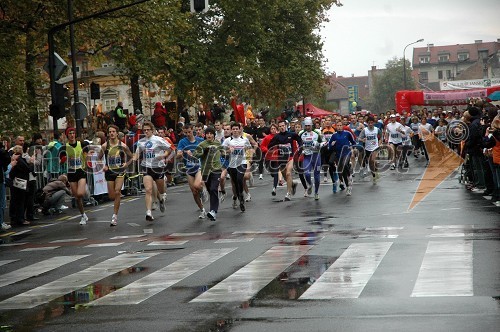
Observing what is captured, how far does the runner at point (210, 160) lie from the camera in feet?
65.7

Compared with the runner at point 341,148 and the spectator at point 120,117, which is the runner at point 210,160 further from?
the spectator at point 120,117

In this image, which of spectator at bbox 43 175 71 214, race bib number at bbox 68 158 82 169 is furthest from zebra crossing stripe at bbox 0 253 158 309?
spectator at bbox 43 175 71 214

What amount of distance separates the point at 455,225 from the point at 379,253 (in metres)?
3.49

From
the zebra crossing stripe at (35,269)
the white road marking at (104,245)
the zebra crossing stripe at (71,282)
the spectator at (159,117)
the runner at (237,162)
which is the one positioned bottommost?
the white road marking at (104,245)

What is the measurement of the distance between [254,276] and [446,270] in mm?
2124

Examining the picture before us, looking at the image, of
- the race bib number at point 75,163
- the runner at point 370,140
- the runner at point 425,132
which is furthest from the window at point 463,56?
the race bib number at point 75,163

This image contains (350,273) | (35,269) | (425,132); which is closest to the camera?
(350,273)

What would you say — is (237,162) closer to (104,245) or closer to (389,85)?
(104,245)

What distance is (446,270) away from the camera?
11.2m

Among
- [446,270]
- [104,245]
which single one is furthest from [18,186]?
[446,270]

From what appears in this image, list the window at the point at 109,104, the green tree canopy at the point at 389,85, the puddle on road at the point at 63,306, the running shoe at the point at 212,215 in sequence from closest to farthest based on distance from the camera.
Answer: the puddle on road at the point at 63,306
the running shoe at the point at 212,215
the window at the point at 109,104
the green tree canopy at the point at 389,85

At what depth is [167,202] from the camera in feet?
81.7

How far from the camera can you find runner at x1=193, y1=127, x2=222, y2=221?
65.7 feet

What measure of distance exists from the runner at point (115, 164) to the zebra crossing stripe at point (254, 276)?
6.19 m
